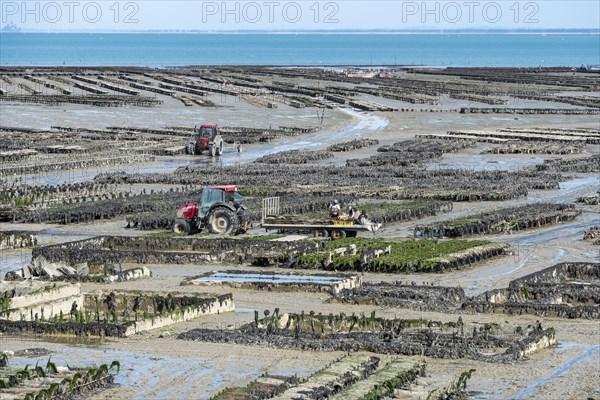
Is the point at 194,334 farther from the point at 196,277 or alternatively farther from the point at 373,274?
Result: the point at 373,274

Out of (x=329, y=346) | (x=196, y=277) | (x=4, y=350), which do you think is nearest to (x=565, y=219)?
(x=196, y=277)

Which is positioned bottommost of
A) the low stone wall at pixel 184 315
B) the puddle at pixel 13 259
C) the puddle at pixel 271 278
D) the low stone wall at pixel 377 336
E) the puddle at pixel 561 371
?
the puddle at pixel 561 371

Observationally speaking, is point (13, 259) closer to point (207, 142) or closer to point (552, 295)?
point (552, 295)

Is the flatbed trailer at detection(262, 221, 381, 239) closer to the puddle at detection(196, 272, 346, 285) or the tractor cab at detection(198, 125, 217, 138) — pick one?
the puddle at detection(196, 272, 346, 285)

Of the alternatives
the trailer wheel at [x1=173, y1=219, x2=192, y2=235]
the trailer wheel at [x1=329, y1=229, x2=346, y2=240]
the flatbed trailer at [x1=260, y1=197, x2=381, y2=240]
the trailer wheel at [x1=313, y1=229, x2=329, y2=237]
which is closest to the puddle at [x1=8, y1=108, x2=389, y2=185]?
the trailer wheel at [x1=173, y1=219, x2=192, y2=235]

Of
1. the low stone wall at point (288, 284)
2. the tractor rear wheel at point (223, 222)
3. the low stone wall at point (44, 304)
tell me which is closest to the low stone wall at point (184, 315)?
the low stone wall at point (44, 304)

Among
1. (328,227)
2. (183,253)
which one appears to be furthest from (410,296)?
(328,227)

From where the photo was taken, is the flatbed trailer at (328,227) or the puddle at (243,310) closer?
the puddle at (243,310)

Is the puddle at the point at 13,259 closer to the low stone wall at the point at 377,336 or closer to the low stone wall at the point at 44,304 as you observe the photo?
the low stone wall at the point at 44,304
